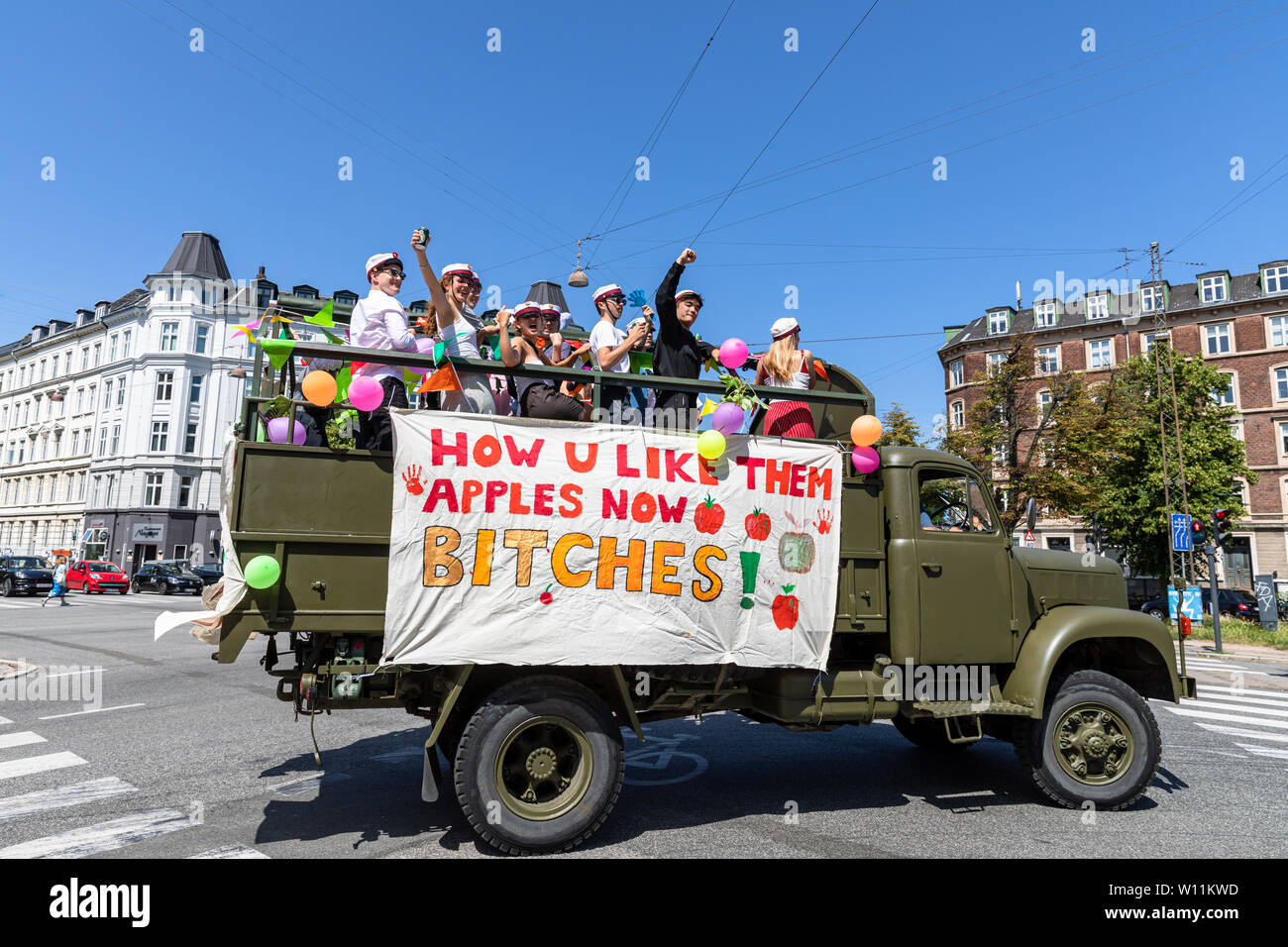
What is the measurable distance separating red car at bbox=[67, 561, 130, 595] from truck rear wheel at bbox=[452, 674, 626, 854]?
35777 mm

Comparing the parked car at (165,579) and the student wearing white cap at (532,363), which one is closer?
the student wearing white cap at (532,363)

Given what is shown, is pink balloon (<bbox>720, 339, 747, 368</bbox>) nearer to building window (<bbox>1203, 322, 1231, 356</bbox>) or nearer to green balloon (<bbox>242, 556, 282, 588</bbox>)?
green balloon (<bbox>242, 556, 282, 588</bbox>)

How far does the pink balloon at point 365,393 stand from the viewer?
4.29 metres

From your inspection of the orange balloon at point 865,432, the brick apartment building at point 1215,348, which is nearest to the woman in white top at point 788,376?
the orange balloon at point 865,432

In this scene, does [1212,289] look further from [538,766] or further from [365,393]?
[365,393]

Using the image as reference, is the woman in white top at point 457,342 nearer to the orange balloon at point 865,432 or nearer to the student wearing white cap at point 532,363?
the student wearing white cap at point 532,363

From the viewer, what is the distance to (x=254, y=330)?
472 cm

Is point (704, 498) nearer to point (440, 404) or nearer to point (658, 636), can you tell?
point (658, 636)

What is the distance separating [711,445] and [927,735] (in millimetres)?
4278

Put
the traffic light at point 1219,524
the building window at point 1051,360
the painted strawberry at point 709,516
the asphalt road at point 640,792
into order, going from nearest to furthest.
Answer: the asphalt road at point 640,792
the painted strawberry at point 709,516
the traffic light at point 1219,524
the building window at point 1051,360

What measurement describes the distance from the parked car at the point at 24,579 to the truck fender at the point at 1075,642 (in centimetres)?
3539

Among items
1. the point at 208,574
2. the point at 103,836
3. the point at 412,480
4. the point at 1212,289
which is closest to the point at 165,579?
the point at 208,574

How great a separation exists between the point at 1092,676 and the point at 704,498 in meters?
3.42
